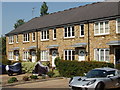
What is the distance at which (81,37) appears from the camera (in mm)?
24266

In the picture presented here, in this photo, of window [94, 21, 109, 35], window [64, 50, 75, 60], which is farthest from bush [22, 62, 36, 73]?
window [94, 21, 109, 35]

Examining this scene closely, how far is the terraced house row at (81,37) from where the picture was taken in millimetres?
20984

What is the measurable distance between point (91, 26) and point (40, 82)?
8.79 meters

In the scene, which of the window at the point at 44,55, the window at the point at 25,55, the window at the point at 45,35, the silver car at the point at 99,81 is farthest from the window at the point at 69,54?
the silver car at the point at 99,81

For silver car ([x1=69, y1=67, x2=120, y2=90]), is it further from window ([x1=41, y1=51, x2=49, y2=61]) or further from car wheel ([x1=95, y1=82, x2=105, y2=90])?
window ([x1=41, y1=51, x2=49, y2=61])

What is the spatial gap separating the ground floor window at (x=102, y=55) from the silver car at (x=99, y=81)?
8182 mm

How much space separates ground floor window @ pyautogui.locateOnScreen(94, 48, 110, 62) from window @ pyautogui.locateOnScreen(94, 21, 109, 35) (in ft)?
5.77

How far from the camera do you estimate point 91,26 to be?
2302 centimetres

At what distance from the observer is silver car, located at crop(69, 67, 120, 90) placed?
11930 mm

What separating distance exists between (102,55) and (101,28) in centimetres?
267

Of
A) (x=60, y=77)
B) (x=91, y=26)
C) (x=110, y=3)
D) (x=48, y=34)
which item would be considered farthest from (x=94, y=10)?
(x=60, y=77)

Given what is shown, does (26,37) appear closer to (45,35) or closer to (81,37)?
(45,35)

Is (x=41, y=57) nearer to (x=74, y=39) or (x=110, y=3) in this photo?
(x=74, y=39)

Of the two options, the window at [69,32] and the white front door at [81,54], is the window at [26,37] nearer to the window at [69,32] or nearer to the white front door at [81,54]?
the window at [69,32]
